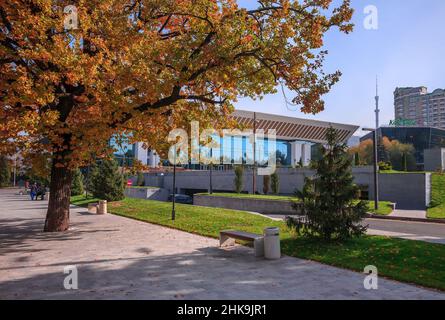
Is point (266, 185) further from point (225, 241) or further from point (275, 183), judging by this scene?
point (225, 241)

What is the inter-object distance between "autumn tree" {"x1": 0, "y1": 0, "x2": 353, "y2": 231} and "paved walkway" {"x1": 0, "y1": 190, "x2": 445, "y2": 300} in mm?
3623

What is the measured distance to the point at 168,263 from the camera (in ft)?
31.6

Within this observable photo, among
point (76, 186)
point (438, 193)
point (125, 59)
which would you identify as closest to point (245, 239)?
point (125, 59)

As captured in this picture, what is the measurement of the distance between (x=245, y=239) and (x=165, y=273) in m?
3.35

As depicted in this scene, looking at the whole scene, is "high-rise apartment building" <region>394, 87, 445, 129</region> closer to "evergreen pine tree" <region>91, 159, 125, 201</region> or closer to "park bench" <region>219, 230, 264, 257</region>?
"evergreen pine tree" <region>91, 159, 125, 201</region>

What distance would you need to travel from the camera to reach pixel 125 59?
12758 millimetres

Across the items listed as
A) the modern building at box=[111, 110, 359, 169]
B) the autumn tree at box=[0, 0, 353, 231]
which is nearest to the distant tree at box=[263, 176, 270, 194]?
the autumn tree at box=[0, 0, 353, 231]

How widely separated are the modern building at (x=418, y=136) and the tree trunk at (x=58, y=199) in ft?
328

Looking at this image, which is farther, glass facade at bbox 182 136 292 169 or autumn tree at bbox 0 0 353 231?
glass facade at bbox 182 136 292 169

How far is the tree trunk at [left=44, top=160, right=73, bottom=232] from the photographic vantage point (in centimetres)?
1508

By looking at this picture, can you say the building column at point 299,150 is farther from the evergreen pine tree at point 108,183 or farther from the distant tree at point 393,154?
the evergreen pine tree at point 108,183

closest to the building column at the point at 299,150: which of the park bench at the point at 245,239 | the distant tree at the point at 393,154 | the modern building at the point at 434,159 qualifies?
the distant tree at the point at 393,154
